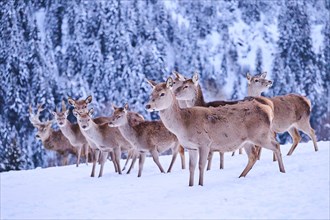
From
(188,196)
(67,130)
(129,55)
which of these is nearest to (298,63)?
(129,55)

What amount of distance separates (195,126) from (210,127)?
280 mm

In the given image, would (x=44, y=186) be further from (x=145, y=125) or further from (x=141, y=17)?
(x=141, y=17)

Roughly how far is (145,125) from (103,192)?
314 centimetres

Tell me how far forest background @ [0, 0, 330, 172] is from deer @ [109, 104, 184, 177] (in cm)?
2141

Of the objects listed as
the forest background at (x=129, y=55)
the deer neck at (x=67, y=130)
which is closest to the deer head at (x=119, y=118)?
the deer neck at (x=67, y=130)

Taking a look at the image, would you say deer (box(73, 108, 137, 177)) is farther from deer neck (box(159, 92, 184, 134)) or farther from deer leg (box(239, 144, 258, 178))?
deer leg (box(239, 144, 258, 178))

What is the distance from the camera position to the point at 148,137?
12250 millimetres

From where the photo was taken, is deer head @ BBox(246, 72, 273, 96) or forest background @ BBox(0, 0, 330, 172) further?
forest background @ BBox(0, 0, 330, 172)

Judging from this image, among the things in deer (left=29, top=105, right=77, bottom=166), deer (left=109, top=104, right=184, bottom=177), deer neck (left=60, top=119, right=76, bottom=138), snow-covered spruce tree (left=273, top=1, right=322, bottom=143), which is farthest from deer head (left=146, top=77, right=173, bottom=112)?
snow-covered spruce tree (left=273, top=1, right=322, bottom=143)

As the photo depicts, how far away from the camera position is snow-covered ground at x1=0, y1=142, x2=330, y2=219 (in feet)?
23.1

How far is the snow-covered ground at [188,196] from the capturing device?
277 inches

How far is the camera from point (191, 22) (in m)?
89.3

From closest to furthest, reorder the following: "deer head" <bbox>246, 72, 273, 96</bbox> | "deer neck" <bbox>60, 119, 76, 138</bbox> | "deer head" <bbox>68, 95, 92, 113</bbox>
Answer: "deer head" <bbox>246, 72, 273, 96</bbox> → "deer head" <bbox>68, 95, 92, 113</bbox> → "deer neck" <bbox>60, 119, 76, 138</bbox>

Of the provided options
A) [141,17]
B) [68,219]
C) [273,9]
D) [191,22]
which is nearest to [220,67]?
[191,22]
